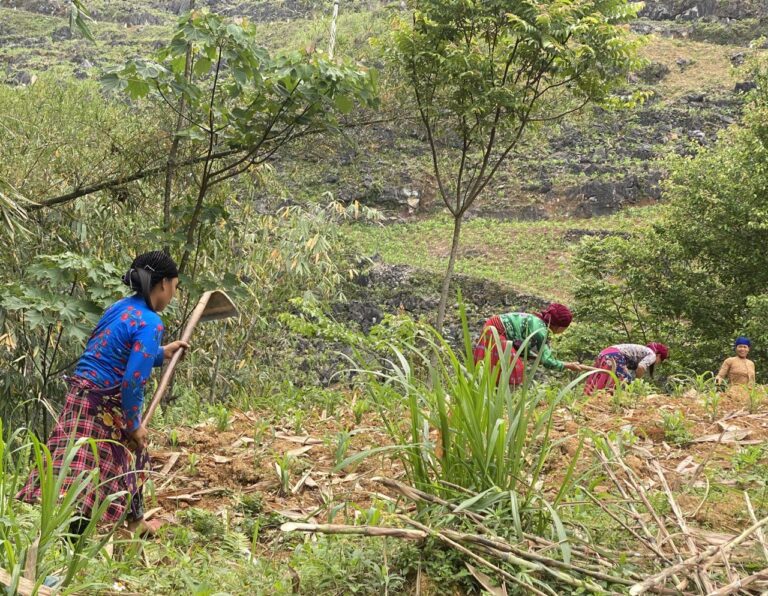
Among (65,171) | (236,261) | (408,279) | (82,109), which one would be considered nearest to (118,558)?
(65,171)

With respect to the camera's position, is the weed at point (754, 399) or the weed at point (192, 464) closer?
the weed at point (192, 464)

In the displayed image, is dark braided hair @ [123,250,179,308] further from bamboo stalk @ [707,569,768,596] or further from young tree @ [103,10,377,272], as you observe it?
bamboo stalk @ [707,569,768,596]

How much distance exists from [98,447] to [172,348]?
55 centimetres

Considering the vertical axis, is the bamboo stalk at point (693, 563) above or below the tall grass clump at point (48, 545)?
above

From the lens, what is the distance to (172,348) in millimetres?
3518

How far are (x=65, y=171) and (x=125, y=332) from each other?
4261mm

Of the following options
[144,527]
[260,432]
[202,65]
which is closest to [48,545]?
[144,527]

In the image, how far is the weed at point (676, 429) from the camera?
3.88 meters

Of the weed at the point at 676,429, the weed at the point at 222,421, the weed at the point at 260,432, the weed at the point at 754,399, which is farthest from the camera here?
the weed at the point at 222,421

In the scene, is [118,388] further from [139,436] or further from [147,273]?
[147,273]

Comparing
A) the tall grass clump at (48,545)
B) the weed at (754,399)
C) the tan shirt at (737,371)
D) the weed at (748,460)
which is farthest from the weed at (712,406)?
the tall grass clump at (48,545)

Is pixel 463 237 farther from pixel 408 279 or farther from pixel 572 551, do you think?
pixel 572 551

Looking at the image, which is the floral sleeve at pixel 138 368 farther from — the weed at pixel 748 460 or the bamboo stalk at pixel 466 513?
the weed at pixel 748 460

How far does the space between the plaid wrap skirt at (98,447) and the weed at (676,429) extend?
2680mm
